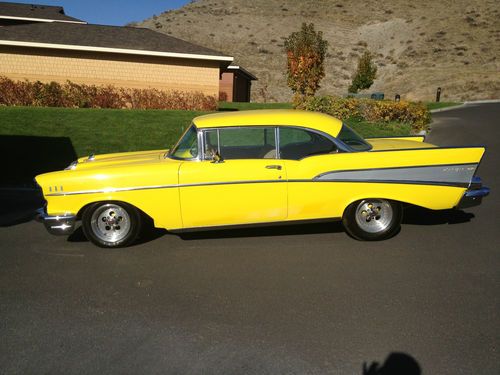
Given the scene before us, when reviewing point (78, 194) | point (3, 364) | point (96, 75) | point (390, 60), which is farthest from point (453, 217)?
point (390, 60)

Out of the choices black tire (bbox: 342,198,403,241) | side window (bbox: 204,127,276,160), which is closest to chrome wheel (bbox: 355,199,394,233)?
black tire (bbox: 342,198,403,241)

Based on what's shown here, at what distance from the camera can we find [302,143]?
5.58 m

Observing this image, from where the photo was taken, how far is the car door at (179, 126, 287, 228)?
17.3ft

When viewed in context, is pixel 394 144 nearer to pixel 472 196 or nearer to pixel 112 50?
pixel 472 196

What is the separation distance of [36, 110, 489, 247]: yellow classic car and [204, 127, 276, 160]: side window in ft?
0.04

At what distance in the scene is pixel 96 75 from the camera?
20.1m

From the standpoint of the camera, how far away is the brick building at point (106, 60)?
63.7 feet

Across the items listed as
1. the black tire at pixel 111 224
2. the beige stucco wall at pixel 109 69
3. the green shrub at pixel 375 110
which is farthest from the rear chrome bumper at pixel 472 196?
the beige stucco wall at pixel 109 69

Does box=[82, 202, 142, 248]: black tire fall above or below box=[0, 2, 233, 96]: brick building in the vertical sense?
below

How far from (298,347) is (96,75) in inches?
762

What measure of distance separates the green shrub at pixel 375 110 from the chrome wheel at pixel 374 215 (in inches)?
454

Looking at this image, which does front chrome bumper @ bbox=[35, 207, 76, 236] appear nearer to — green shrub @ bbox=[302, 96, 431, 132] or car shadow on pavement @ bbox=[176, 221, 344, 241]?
car shadow on pavement @ bbox=[176, 221, 344, 241]

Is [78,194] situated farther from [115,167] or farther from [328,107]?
[328,107]

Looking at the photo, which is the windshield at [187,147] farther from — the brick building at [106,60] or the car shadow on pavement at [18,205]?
the brick building at [106,60]
